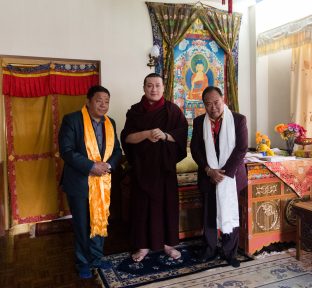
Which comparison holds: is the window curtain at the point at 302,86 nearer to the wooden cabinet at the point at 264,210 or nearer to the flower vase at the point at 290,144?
the flower vase at the point at 290,144

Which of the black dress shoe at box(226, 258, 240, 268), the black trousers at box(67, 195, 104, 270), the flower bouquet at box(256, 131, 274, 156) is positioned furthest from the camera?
the flower bouquet at box(256, 131, 274, 156)

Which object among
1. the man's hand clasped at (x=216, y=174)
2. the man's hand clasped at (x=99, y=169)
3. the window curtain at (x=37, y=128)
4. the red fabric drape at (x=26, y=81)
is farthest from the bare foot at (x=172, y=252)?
the red fabric drape at (x=26, y=81)

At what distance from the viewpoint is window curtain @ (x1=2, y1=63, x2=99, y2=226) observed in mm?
3152

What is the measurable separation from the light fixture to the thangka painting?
0.30 m

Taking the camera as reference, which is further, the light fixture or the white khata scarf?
the light fixture

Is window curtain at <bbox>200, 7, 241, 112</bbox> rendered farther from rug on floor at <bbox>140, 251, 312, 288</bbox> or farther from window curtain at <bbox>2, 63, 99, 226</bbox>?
rug on floor at <bbox>140, 251, 312, 288</bbox>

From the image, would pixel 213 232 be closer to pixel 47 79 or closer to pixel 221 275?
pixel 221 275

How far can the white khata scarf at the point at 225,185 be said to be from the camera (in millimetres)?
2260

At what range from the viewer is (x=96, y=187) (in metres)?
2.24

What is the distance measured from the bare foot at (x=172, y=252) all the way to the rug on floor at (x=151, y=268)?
3 centimetres

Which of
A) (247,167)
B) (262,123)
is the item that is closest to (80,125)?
(247,167)

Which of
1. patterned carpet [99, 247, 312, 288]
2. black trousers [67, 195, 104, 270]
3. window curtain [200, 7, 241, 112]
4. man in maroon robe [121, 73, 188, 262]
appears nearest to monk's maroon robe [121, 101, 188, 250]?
man in maroon robe [121, 73, 188, 262]

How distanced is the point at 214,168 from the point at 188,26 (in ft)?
7.13

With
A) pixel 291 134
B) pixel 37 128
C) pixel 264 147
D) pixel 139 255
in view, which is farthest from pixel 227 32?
pixel 139 255
